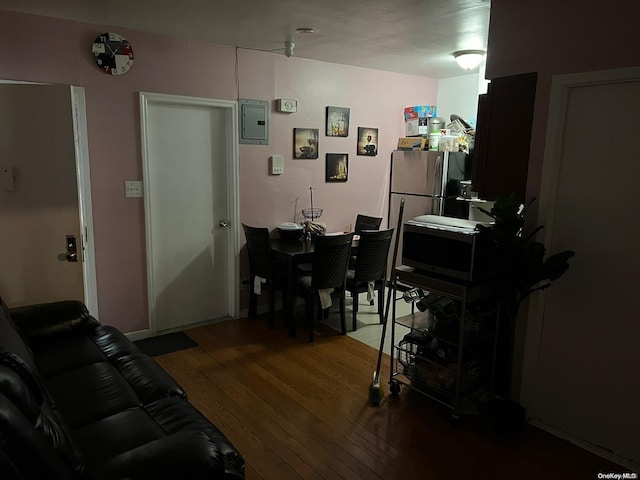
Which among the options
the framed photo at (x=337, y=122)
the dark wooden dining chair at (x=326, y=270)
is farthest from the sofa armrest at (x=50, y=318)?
the framed photo at (x=337, y=122)

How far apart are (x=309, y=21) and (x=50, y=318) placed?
2.49 m

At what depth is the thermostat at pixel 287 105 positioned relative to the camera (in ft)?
14.4

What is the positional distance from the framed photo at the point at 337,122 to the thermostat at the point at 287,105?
44cm

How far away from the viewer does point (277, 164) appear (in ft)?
14.7

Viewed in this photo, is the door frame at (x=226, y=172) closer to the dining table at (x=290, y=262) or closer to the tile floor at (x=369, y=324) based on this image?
the dining table at (x=290, y=262)

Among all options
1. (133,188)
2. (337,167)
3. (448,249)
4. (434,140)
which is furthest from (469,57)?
(133,188)

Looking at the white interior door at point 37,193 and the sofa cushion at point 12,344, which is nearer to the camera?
the sofa cushion at point 12,344

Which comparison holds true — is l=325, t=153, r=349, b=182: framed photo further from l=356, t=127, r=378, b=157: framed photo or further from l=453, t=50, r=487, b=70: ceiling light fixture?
l=453, t=50, r=487, b=70: ceiling light fixture

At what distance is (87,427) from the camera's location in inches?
74.5

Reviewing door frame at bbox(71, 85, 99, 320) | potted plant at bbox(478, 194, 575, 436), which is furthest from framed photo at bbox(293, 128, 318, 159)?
potted plant at bbox(478, 194, 575, 436)

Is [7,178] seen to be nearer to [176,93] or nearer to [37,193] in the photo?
[37,193]

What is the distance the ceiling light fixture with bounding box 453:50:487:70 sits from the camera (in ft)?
13.1

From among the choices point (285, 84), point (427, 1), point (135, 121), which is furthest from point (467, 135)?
point (135, 121)

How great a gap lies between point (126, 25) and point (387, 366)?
124 inches
